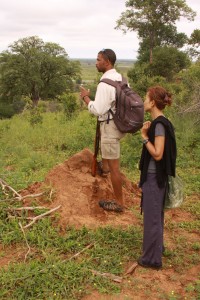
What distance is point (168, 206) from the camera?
10.8 ft

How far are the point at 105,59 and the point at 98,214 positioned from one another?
171 centimetres

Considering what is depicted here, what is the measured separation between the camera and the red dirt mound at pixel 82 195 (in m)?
4.01

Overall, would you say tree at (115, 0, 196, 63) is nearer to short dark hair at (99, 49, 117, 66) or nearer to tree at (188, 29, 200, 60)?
tree at (188, 29, 200, 60)

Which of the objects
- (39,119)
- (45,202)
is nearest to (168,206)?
(45,202)

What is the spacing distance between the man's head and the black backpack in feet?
0.59

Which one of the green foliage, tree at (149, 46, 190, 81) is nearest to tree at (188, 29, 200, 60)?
tree at (149, 46, 190, 81)

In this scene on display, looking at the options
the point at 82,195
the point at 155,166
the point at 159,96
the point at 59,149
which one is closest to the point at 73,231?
the point at 82,195

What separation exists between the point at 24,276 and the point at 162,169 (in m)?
1.47

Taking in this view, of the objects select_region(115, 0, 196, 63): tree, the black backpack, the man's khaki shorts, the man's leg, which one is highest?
select_region(115, 0, 196, 63): tree

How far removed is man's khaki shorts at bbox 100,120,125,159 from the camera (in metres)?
3.91

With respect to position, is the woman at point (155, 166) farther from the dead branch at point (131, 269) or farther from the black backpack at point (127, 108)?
the black backpack at point (127, 108)

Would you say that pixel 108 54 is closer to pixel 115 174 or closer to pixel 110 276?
pixel 115 174

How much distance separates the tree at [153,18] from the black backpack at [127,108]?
2223 centimetres

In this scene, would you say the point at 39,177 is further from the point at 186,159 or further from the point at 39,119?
the point at 39,119
